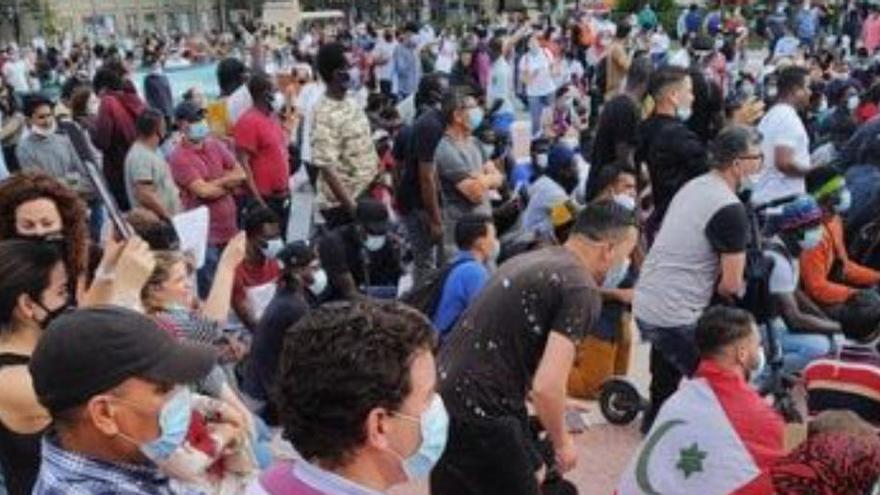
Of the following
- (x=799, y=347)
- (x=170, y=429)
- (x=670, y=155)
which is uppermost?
(x=170, y=429)

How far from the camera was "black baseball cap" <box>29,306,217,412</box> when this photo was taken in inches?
82.2

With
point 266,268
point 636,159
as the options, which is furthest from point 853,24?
point 266,268

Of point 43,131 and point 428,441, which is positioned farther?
point 43,131

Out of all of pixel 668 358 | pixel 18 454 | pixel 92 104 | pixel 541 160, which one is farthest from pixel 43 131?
pixel 18 454

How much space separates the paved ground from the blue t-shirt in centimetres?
71

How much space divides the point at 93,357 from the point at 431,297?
2.77 metres

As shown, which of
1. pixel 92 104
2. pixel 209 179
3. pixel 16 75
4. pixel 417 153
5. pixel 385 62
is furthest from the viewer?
pixel 16 75

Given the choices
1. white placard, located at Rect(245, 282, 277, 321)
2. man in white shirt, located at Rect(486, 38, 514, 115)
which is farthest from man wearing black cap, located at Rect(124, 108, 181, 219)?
man in white shirt, located at Rect(486, 38, 514, 115)

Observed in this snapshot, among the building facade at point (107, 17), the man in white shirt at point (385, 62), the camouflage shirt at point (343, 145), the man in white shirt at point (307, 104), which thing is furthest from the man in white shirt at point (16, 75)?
the building facade at point (107, 17)

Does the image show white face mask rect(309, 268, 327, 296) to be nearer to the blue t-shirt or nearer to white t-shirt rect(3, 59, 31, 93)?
the blue t-shirt

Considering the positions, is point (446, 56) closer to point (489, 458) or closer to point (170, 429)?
point (489, 458)

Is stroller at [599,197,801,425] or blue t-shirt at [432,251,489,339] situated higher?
blue t-shirt at [432,251,489,339]

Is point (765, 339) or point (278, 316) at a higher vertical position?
point (278, 316)

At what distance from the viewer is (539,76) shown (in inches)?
559
